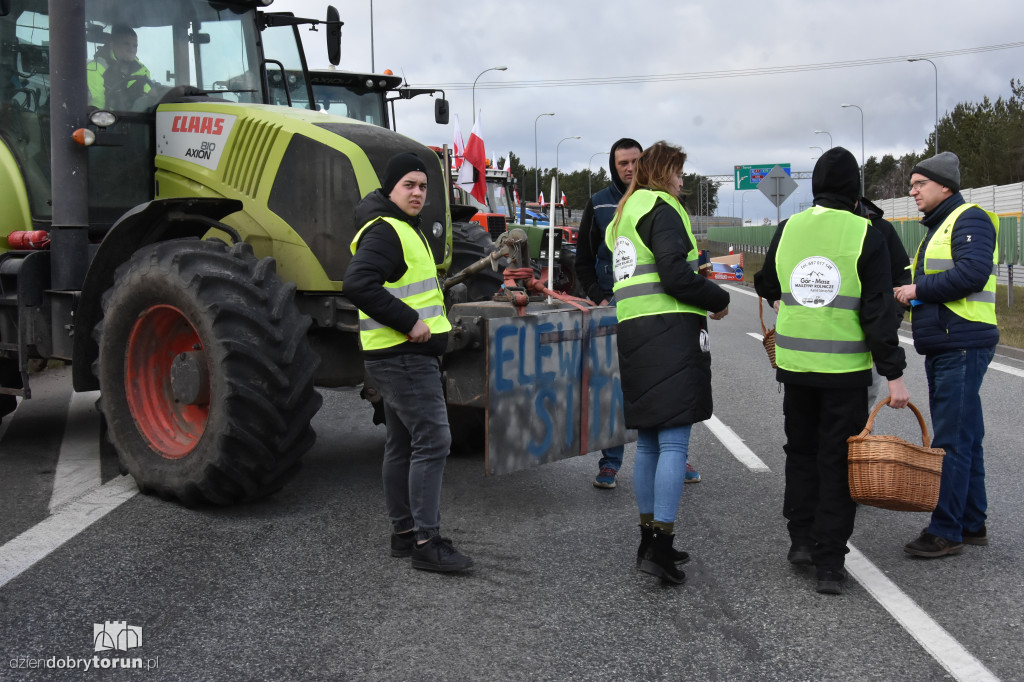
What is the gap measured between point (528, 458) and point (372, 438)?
9.00 feet

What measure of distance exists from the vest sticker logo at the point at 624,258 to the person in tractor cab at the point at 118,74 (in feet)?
12.3

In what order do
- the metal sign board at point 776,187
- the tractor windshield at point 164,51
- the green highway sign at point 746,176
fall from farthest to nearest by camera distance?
the green highway sign at point 746,176 < the metal sign board at point 776,187 < the tractor windshield at point 164,51

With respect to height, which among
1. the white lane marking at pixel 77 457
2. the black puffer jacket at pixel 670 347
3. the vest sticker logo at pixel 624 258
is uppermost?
the vest sticker logo at pixel 624 258

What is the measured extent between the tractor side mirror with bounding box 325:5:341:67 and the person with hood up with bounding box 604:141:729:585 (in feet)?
12.4

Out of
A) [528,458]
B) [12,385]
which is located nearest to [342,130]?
[528,458]

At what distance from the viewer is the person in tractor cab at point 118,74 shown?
6.90 meters

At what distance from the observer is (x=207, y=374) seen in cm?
580

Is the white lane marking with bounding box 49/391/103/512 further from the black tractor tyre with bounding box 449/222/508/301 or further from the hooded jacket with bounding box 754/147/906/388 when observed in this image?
the hooded jacket with bounding box 754/147/906/388

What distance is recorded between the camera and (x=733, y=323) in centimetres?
1861

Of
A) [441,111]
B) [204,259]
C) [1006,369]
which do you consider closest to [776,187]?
[1006,369]

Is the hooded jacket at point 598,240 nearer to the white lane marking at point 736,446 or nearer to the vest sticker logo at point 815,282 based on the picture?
the white lane marking at point 736,446

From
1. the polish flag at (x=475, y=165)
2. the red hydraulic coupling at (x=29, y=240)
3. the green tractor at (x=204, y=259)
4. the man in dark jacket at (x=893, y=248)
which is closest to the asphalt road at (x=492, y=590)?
the green tractor at (x=204, y=259)

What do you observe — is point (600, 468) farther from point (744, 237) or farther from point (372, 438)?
point (744, 237)

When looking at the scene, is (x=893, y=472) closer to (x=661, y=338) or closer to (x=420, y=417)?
(x=661, y=338)
